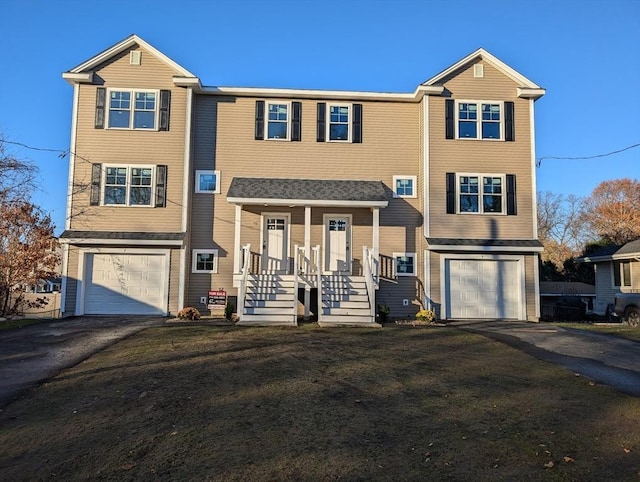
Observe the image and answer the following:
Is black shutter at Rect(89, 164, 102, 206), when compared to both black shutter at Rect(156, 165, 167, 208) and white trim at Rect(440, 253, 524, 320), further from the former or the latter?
white trim at Rect(440, 253, 524, 320)

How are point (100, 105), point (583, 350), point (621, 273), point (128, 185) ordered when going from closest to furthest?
point (583, 350) → point (128, 185) → point (100, 105) → point (621, 273)

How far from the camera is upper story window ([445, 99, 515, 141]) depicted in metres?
15.4

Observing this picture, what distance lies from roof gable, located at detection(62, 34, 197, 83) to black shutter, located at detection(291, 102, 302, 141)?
321 centimetres

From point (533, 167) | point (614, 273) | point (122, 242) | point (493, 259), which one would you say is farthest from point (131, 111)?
point (614, 273)

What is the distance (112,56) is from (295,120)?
6004 millimetres

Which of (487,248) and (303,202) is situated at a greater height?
(303,202)

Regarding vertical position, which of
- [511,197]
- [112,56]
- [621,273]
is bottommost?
[621,273]

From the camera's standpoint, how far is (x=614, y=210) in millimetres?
38031

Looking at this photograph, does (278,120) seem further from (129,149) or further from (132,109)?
(129,149)

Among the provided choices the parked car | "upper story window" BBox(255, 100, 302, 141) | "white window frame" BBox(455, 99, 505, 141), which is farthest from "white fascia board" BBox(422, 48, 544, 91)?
the parked car

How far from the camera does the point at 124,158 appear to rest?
14.7m

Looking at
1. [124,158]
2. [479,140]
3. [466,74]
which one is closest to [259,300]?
[124,158]

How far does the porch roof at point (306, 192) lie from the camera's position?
13906mm

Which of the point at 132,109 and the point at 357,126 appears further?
the point at 357,126
